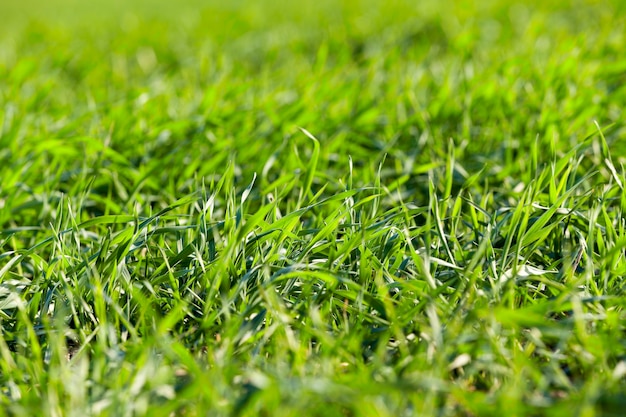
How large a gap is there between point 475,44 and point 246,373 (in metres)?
3.16

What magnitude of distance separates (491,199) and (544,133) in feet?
1.61

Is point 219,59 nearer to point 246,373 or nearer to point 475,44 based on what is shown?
point 475,44

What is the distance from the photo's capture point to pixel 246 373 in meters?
1.31

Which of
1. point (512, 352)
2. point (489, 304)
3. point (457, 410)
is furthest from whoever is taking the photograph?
point (489, 304)

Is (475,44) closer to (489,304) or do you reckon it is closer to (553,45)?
(553,45)

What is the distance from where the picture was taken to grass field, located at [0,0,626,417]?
4.29 feet

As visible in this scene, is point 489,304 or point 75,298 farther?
point 75,298

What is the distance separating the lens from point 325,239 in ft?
5.85

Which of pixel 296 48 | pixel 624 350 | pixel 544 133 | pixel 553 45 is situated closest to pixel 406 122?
pixel 544 133

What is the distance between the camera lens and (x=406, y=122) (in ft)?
8.58

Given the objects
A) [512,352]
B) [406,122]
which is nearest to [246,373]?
[512,352]

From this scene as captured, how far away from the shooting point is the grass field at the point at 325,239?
51.5 inches

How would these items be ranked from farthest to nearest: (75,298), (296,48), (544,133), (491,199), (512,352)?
(296,48), (544,133), (491,199), (75,298), (512,352)

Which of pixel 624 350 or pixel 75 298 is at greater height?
pixel 75 298
